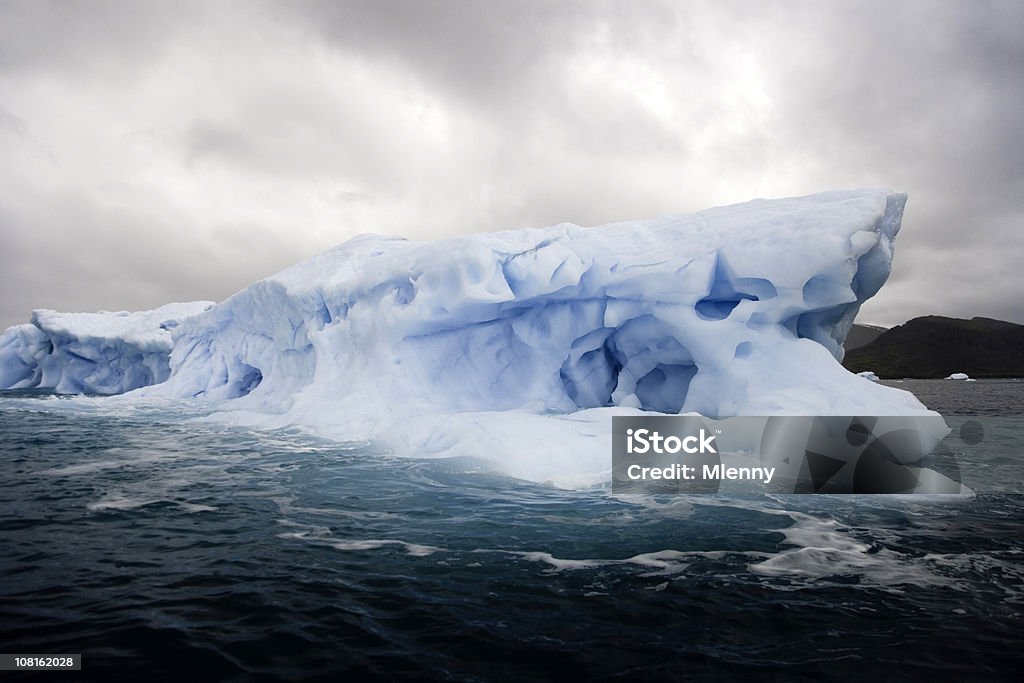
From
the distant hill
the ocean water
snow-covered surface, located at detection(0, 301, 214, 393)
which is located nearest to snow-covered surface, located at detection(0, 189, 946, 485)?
the ocean water

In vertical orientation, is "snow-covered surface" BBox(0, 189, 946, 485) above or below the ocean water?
above

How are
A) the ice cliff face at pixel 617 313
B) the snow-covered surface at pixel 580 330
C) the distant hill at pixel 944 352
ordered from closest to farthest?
1. the snow-covered surface at pixel 580 330
2. the ice cliff face at pixel 617 313
3. the distant hill at pixel 944 352

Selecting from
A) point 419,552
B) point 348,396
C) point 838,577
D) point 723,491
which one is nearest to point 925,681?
point 838,577

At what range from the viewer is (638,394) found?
14.9 m

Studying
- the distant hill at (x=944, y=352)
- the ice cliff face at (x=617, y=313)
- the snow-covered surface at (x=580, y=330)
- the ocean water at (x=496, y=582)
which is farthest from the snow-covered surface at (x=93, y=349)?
the distant hill at (x=944, y=352)

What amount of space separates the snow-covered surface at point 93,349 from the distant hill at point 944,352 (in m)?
131

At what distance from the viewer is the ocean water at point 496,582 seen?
11.0 feet

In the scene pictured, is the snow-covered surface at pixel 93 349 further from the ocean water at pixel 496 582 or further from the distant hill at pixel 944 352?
the distant hill at pixel 944 352

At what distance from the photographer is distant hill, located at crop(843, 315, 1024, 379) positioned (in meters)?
131

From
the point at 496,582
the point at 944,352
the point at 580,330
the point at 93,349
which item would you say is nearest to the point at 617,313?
the point at 580,330

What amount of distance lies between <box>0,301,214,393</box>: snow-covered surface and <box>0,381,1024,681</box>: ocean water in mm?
28935

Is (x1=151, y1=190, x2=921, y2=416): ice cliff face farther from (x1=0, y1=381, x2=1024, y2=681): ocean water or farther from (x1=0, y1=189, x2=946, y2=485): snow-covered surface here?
(x1=0, y1=381, x2=1024, y2=681): ocean water

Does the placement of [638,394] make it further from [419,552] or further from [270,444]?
[419,552]

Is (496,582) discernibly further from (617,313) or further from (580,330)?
(580,330)
